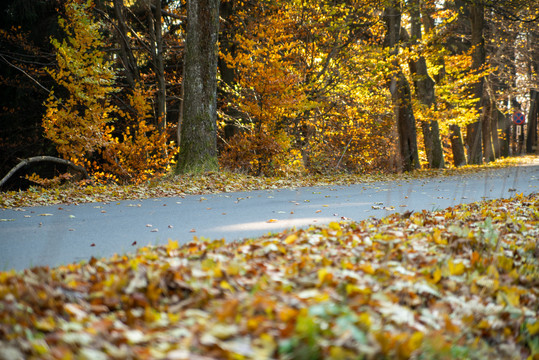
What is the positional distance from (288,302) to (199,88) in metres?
10.0

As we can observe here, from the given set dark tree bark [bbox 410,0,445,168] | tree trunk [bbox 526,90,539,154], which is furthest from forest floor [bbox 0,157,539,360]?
tree trunk [bbox 526,90,539,154]

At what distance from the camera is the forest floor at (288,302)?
6.81 ft

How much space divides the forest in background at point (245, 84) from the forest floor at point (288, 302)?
Result: 7898 mm

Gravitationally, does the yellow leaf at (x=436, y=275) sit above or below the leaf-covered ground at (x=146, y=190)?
below

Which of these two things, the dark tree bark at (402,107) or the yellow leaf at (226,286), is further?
the dark tree bark at (402,107)

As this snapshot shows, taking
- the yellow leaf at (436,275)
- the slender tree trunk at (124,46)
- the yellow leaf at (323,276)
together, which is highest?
the slender tree trunk at (124,46)

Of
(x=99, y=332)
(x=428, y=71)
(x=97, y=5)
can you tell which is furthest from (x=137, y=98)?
(x=428, y=71)

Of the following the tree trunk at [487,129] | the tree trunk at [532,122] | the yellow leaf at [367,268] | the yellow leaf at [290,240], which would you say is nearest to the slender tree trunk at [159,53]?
the yellow leaf at [290,240]

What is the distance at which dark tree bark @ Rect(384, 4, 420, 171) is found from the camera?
55.4 ft

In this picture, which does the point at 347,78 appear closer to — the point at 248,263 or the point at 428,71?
the point at 428,71

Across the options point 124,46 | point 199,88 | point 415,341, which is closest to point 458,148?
point 199,88

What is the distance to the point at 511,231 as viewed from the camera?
5.07m

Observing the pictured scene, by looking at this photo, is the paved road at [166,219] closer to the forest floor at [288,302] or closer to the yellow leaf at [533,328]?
the forest floor at [288,302]

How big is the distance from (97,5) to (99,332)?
52.0ft
